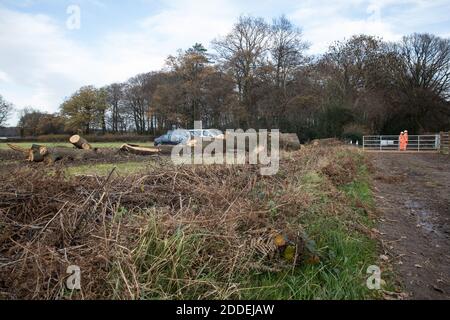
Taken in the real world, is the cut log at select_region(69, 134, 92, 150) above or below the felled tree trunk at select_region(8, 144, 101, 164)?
above

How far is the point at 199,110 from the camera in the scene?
1853 inches

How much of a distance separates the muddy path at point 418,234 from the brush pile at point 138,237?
1.13 meters

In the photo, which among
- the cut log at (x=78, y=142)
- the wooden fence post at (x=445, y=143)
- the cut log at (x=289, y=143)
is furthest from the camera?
the wooden fence post at (x=445, y=143)

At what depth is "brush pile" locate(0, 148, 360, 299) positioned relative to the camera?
9.76 feet

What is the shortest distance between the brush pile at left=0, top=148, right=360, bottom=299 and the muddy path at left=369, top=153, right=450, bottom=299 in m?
1.13

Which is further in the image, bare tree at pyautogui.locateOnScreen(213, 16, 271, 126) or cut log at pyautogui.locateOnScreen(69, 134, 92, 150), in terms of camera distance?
bare tree at pyautogui.locateOnScreen(213, 16, 271, 126)

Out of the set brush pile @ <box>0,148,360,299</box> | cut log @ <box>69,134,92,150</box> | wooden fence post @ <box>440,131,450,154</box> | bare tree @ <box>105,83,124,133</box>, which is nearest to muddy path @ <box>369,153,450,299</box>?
brush pile @ <box>0,148,360,299</box>

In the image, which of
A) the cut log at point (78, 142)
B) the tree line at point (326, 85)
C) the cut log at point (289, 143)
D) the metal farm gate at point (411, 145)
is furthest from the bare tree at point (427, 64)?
the cut log at point (78, 142)

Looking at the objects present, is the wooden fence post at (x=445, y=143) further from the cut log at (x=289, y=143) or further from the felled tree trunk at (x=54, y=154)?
the felled tree trunk at (x=54, y=154)

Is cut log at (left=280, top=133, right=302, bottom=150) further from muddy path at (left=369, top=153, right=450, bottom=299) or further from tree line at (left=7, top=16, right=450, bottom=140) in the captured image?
tree line at (left=7, top=16, right=450, bottom=140)

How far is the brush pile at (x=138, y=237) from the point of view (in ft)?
9.76
